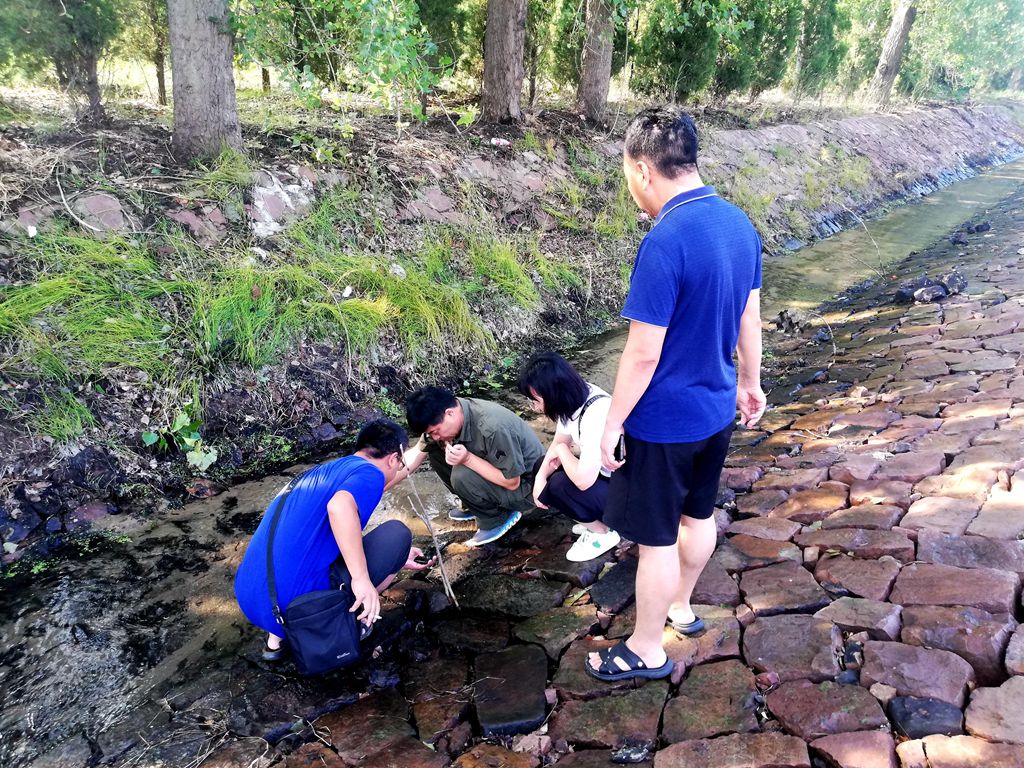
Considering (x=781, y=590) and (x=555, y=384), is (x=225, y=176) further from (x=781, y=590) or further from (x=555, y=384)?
(x=781, y=590)

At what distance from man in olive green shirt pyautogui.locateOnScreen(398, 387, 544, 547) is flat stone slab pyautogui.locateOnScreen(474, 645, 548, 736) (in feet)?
2.89

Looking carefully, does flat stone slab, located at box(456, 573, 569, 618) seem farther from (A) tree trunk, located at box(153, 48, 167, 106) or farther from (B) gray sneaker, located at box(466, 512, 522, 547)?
(A) tree trunk, located at box(153, 48, 167, 106)

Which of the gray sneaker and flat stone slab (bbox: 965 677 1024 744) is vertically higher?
flat stone slab (bbox: 965 677 1024 744)

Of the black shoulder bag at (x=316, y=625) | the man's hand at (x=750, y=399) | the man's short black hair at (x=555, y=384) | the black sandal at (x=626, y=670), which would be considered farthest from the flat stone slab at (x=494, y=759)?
the man's hand at (x=750, y=399)

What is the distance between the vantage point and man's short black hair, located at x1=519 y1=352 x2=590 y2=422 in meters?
2.79

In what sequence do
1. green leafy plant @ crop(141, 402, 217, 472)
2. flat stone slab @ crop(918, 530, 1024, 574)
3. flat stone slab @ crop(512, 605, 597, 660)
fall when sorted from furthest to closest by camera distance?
1. green leafy plant @ crop(141, 402, 217, 472)
2. flat stone slab @ crop(512, 605, 597, 660)
3. flat stone slab @ crop(918, 530, 1024, 574)

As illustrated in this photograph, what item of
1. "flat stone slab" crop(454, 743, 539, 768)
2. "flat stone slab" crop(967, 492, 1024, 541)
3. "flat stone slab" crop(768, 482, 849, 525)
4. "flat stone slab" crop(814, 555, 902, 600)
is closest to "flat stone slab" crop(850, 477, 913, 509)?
"flat stone slab" crop(768, 482, 849, 525)

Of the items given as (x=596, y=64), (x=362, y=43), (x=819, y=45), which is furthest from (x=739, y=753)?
(x=819, y=45)

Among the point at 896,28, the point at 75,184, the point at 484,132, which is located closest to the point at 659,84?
the point at 484,132

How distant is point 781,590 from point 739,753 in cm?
85

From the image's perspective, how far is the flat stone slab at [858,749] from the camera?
1.83 meters

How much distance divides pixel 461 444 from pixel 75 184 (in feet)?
12.0

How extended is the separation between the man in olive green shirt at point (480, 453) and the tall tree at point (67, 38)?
4532 mm

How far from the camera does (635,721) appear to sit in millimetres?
2219
